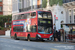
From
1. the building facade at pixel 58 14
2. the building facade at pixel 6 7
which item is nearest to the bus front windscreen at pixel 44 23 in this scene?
the building facade at pixel 58 14

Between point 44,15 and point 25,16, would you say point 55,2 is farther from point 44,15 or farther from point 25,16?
point 44,15

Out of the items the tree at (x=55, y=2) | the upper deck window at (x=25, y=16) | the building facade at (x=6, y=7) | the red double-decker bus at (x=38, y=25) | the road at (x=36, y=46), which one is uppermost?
the building facade at (x=6, y=7)

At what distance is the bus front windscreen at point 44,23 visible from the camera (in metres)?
28.5

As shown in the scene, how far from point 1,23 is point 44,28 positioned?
43.4 meters

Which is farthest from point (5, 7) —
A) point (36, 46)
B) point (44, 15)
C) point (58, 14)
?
point (36, 46)

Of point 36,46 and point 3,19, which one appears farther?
point 3,19

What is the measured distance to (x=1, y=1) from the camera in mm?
80312

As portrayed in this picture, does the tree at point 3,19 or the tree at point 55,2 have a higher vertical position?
the tree at point 55,2

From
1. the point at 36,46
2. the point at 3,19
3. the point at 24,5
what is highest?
the point at 24,5

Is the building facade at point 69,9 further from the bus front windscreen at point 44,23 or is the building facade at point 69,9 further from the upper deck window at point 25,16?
the upper deck window at point 25,16

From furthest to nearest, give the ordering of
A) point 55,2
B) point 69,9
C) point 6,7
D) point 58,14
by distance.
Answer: point 6,7 → point 58,14 → point 55,2 → point 69,9

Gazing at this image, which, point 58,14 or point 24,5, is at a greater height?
point 24,5

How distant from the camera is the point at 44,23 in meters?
28.7

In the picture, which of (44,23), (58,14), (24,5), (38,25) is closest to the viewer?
(38,25)
